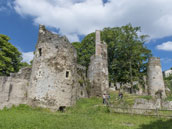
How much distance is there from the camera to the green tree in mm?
23203

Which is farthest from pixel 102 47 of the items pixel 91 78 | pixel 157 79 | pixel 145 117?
pixel 145 117

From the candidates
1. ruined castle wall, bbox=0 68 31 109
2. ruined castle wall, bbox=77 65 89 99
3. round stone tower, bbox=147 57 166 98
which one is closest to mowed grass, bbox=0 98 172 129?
ruined castle wall, bbox=0 68 31 109

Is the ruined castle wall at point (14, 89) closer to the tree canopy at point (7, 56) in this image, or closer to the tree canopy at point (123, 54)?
the tree canopy at point (7, 56)

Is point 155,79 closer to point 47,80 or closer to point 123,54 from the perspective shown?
point 123,54

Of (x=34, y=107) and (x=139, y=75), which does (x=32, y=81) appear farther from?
(x=139, y=75)

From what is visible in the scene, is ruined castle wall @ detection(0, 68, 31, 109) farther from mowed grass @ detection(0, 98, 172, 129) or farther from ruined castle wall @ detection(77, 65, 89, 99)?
ruined castle wall @ detection(77, 65, 89, 99)

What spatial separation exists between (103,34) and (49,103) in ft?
73.0

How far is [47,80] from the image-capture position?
44.2 ft

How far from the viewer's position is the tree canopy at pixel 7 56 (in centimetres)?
2320

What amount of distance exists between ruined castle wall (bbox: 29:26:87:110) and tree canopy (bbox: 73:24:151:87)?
15.0 meters

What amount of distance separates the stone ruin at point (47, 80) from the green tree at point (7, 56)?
31.9ft

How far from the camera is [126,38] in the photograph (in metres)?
29.4

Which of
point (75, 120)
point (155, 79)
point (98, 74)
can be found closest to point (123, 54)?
point (155, 79)

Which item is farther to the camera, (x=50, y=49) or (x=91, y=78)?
(x=91, y=78)
